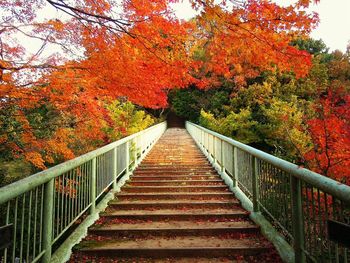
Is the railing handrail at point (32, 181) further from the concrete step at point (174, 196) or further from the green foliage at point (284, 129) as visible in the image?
the green foliage at point (284, 129)

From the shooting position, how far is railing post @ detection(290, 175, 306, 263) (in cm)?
267

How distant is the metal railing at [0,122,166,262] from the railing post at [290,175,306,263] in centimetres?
248

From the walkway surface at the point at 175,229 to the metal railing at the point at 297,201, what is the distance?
458 millimetres

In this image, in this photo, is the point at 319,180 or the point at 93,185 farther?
the point at 93,185

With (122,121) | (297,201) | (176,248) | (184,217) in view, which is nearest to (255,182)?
(184,217)

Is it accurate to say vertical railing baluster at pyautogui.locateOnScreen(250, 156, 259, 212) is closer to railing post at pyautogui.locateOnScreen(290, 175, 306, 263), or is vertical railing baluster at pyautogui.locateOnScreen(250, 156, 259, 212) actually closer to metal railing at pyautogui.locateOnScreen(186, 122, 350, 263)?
metal railing at pyautogui.locateOnScreen(186, 122, 350, 263)

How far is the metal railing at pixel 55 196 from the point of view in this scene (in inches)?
85.5

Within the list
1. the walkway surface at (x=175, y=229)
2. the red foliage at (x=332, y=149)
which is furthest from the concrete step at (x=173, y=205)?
the red foliage at (x=332, y=149)

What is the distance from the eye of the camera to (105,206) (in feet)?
15.9

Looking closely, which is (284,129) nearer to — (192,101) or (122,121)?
Result: (122,121)

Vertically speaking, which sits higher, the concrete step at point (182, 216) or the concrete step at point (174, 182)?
the concrete step at point (174, 182)

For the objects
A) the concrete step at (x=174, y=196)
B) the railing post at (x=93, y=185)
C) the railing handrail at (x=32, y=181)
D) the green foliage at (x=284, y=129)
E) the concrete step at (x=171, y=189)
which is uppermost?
the green foliage at (x=284, y=129)

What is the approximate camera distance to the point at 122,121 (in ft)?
37.6

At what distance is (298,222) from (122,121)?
31.3 ft
